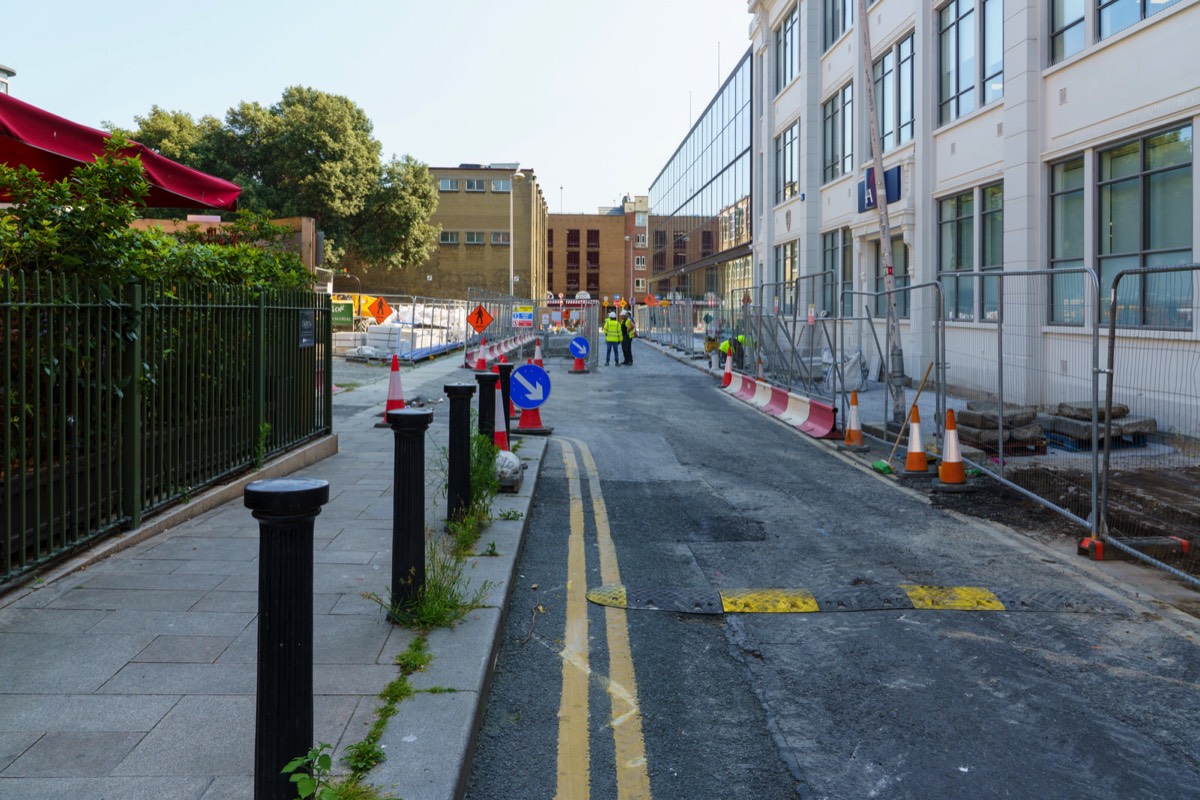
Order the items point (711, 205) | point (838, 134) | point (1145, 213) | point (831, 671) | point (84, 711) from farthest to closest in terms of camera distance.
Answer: point (711, 205) < point (838, 134) < point (1145, 213) < point (831, 671) < point (84, 711)

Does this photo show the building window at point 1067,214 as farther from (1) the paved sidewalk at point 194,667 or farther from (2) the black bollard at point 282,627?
(2) the black bollard at point 282,627

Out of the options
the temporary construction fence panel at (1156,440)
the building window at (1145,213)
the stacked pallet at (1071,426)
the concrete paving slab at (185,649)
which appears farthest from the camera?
the building window at (1145,213)

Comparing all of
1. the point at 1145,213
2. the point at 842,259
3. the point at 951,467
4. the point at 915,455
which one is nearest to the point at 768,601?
the point at 951,467

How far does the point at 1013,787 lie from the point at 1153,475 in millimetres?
5110

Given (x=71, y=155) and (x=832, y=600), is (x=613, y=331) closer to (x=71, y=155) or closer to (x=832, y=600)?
(x=71, y=155)

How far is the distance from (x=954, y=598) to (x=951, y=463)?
4.20m

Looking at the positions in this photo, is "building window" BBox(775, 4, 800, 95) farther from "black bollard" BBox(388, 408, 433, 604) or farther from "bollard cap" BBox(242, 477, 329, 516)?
"bollard cap" BBox(242, 477, 329, 516)

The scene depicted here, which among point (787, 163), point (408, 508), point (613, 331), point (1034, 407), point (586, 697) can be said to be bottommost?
point (586, 697)

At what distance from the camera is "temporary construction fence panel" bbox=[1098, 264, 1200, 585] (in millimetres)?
7336

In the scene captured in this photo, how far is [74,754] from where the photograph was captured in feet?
12.4

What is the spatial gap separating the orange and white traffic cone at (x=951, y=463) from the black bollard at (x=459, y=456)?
202 inches

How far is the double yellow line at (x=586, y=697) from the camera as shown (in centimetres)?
396

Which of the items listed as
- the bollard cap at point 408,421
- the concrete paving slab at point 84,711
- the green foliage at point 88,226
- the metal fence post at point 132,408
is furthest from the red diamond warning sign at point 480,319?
the concrete paving slab at point 84,711

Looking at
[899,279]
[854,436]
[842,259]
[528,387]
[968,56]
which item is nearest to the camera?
[528,387]
